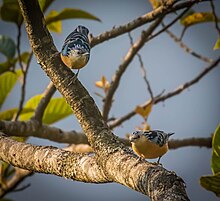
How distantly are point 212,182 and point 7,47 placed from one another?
1312 mm

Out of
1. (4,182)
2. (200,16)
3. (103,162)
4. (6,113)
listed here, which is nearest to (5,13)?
(6,113)

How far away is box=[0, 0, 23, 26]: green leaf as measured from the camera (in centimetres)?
180

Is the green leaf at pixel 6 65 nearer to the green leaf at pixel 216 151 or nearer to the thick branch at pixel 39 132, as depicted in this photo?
the thick branch at pixel 39 132

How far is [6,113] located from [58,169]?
103 cm

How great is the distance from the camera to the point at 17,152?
3.86 ft

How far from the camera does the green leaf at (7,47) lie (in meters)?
2.06

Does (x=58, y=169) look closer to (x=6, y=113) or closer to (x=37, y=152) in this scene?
(x=37, y=152)

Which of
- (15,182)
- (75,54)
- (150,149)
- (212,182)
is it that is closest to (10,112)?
(15,182)

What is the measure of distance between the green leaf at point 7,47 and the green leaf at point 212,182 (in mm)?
1221

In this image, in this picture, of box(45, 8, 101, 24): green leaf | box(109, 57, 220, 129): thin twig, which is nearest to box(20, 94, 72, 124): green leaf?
box(109, 57, 220, 129): thin twig

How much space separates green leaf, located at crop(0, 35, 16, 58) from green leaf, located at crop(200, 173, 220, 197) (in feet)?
4.01

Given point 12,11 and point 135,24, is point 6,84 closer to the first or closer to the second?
point 12,11

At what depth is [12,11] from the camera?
181 centimetres

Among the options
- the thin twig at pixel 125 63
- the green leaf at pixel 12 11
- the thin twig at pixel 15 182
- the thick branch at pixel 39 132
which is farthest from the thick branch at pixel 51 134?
the green leaf at pixel 12 11
